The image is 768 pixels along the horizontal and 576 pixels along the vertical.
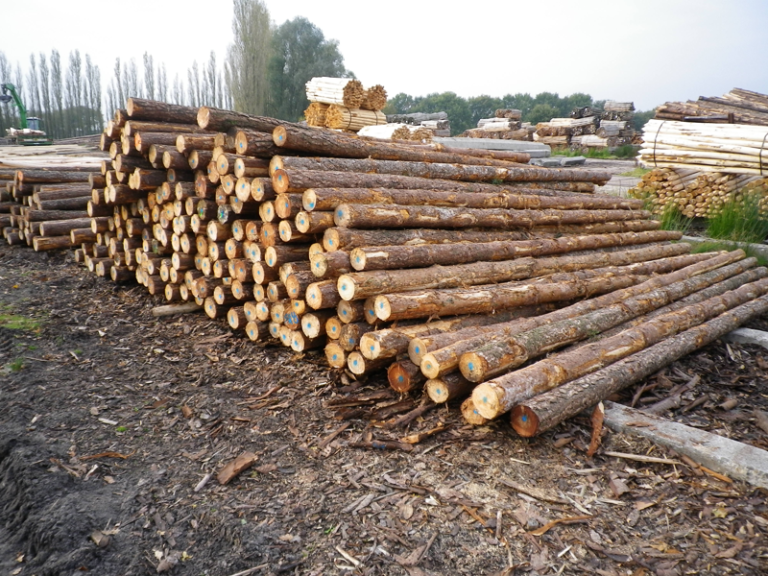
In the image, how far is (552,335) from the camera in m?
4.12

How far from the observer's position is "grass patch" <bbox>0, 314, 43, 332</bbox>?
5.22m

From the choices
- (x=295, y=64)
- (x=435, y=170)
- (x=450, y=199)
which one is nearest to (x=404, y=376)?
(x=450, y=199)

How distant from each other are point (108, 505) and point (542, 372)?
2788 mm

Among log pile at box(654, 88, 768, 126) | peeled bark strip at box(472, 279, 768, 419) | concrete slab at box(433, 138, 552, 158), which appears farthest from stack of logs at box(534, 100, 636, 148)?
peeled bark strip at box(472, 279, 768, 419)

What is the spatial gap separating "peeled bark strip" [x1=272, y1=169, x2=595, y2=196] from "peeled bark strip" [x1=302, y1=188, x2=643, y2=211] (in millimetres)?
150

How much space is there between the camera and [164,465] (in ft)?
10.8

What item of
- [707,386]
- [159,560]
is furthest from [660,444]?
[159,560]

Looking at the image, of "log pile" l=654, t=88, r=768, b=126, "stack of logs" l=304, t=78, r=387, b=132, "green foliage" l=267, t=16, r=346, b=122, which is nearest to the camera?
"log pile" l=654, t=88, r=768, b=126

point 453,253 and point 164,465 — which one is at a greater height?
point 453,253

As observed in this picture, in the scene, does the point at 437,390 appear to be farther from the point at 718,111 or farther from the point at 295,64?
the point at 295,64

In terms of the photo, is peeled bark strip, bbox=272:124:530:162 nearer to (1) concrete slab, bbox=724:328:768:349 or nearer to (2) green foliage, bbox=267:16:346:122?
(1) concrete slab, bbox=724:328:768:349

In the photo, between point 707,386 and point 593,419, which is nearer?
point 593,419

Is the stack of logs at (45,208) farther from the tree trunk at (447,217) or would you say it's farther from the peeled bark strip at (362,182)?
the tree trunk at (447,217)

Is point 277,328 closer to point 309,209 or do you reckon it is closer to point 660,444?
point 309,209
